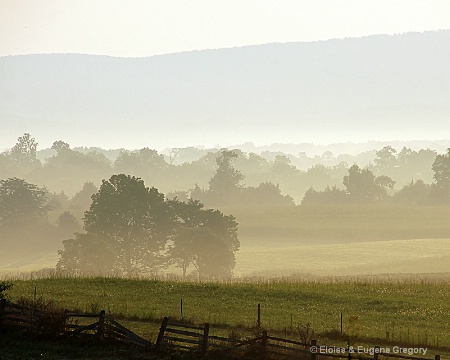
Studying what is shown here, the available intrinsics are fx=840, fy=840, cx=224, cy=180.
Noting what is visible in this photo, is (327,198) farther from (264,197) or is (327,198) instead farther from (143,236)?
(143,236)

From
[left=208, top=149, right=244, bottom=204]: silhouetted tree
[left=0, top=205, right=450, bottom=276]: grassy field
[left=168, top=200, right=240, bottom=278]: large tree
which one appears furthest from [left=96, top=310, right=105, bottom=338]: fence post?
[left=208, top=149, right=244, bottom=204]: silhouetted tree

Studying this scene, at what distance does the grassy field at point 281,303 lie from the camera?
131 ft

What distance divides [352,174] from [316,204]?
454 inches

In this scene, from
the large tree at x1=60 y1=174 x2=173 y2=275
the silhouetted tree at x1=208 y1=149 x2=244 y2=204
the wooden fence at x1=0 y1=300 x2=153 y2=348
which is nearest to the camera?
the wooden fence at x1=0 y1=300 x2=153 y2=348

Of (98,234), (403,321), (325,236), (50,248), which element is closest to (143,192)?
(98,234)

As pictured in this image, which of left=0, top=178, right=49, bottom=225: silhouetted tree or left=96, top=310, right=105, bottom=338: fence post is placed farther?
left=0, top=178, right=49, bottom=225: silhouetted tree

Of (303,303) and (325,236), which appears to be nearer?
(303,303)

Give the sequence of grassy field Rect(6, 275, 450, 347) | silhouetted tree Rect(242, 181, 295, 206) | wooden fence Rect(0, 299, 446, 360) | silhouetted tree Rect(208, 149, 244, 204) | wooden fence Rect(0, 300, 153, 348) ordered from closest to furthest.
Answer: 1. wooden fence Rect(0, 299, 446, 360)
2. wooden fence Rect(0, 300, 153, 348)
3. grassy field Rect(6, 275, 450, 347)
4. silhouetted tree Rect(208, 149, 244, 204)
5. silhouetted tree Rect(242, 181, 295, 206)

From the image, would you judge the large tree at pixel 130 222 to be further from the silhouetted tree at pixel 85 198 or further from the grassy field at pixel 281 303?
the silhouetted tree at pixel 85 198

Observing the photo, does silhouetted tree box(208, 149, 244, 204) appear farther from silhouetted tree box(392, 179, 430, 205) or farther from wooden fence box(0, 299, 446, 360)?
wooden fence box(0, 299, 446, 360)

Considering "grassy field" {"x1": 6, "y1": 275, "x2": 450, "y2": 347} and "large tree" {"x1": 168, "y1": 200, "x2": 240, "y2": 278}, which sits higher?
"large tree" {"x1": 168, "y1": 200, "x2": 240, "y2": 278}

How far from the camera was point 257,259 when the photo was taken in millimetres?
127188

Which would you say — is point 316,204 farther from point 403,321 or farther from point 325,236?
point 403,321

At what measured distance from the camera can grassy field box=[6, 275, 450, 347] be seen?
39.9 m
